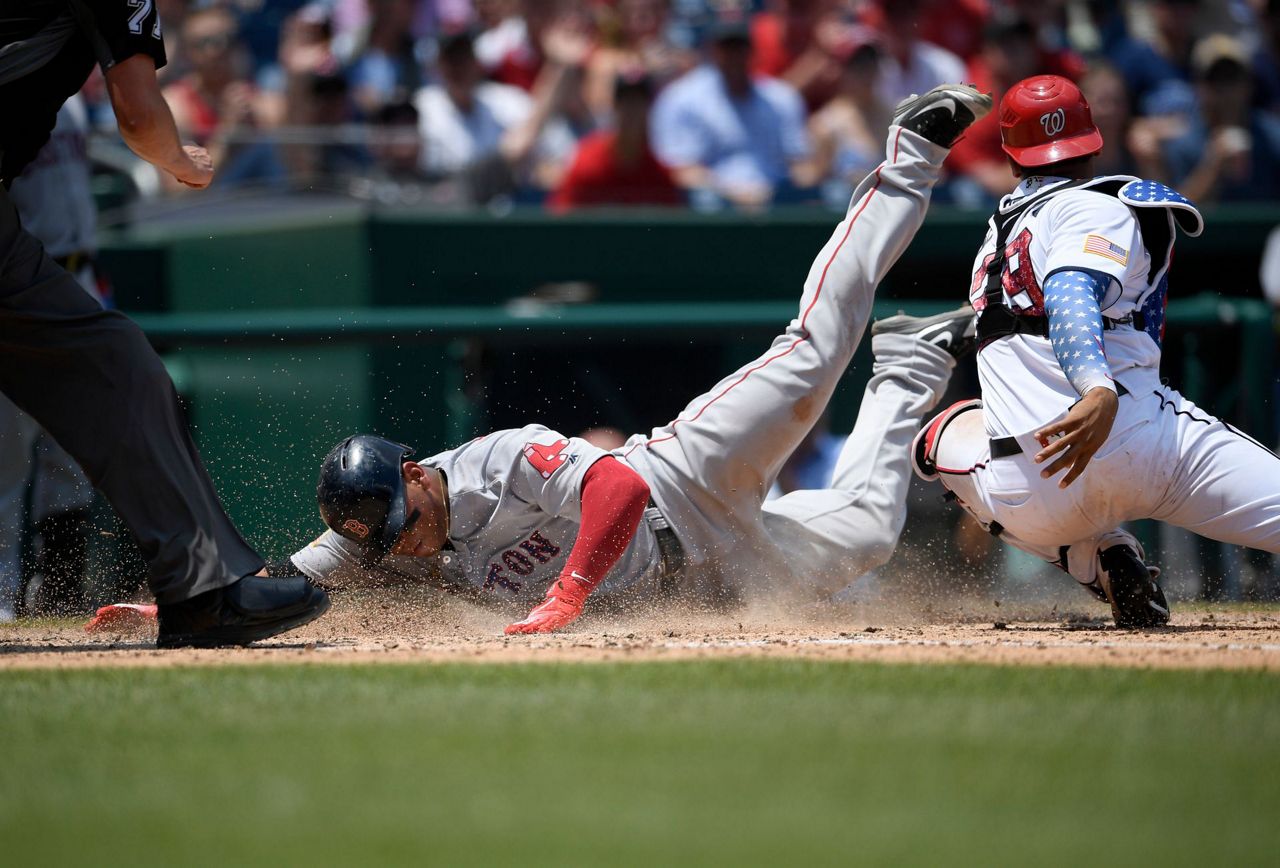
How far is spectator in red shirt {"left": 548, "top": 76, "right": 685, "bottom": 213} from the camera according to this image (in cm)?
905

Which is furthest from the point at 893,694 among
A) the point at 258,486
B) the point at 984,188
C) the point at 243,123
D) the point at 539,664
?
the point at 243,123

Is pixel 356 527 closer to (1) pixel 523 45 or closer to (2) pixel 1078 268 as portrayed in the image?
(2) pixel 1078 268

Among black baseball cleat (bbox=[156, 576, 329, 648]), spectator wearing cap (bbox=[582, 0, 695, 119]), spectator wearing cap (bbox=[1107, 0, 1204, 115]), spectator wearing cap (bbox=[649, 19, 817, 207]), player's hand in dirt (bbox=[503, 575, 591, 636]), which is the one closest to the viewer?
black baseball cleat (bbox=[156, 576, 329, 648])

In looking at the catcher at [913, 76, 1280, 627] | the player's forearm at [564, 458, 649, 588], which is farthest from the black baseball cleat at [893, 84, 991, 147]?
the player's forearm at [564, 458, 649, 588]

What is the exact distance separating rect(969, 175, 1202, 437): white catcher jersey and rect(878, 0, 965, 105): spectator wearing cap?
17.9ft

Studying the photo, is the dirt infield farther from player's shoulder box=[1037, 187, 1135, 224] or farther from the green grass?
player's shoulder box=[1037, 187, 1135, 224]

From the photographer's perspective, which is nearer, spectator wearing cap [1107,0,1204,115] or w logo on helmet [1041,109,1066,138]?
w logo on helmet [1041,109,1066,138]

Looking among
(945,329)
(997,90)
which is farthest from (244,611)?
(997,90)

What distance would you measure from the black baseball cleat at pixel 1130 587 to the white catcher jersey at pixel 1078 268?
0.52 meters

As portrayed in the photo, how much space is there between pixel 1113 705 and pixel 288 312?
18.8ft

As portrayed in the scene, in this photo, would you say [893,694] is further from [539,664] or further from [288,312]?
[288,312]

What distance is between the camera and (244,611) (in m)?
4.40

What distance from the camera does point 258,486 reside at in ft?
21.5

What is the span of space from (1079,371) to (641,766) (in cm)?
205
